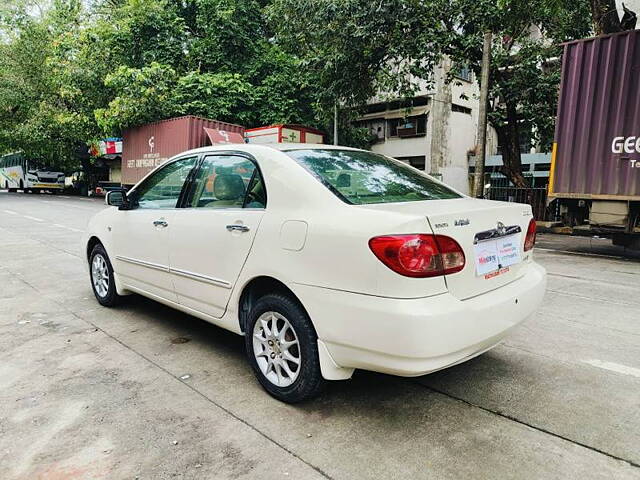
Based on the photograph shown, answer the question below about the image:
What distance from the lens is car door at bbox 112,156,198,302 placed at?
12.3 feet

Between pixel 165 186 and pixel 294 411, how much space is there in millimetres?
2237

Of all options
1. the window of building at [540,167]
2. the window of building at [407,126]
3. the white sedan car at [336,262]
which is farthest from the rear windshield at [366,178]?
the window of building at [407,126]

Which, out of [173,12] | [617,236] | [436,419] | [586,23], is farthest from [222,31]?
[436,419]

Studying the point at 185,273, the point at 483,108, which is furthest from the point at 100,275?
the point at 483,108

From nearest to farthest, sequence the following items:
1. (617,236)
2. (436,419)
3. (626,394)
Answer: (436,419)
(626,394)
(617,236)

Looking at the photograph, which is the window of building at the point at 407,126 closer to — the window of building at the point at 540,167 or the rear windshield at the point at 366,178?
the window of building at the point at 540,167

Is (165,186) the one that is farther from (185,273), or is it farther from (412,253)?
(412,253)

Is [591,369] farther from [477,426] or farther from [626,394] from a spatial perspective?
[477,426]

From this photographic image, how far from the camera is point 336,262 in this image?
8.01ft

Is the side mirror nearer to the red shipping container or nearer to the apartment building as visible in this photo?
the red shipping container

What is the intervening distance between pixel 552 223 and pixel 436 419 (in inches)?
349

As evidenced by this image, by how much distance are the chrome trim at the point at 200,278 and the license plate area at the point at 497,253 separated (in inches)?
60.9

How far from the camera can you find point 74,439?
2.45 metres

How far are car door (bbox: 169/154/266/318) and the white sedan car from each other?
1 cm
